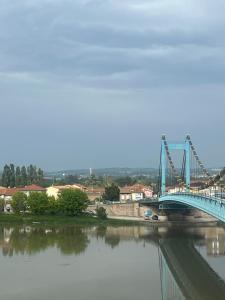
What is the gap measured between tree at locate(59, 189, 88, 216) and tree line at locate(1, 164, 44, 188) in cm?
1491

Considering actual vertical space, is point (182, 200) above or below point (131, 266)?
above

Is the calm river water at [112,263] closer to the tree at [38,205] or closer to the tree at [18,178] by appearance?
the tree at [38,205]

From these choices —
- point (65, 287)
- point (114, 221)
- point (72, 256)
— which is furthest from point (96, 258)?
point (114, 221)

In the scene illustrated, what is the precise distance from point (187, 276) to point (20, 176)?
32.7m

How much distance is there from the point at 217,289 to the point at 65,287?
320cm

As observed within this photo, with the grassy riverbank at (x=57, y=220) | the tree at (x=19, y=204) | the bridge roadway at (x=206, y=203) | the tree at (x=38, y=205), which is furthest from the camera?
the tree at (x=19, y=204)

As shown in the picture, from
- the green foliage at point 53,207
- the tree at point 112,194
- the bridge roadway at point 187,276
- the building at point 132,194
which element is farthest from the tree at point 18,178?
the bridge roadway at point 187,276

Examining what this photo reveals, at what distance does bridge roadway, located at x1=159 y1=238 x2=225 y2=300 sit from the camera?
1249 cm

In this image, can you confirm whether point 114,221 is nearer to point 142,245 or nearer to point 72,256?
point 142,245

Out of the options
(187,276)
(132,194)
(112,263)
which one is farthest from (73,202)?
(187,276)

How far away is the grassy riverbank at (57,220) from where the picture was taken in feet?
87.1

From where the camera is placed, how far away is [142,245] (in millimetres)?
20250

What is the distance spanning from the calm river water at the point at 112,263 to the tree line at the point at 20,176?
18849 millimetres

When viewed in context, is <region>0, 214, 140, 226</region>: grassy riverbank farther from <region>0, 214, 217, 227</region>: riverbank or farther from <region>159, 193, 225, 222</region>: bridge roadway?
<region>159, 193, 225, 222</region>: bridge roadway
